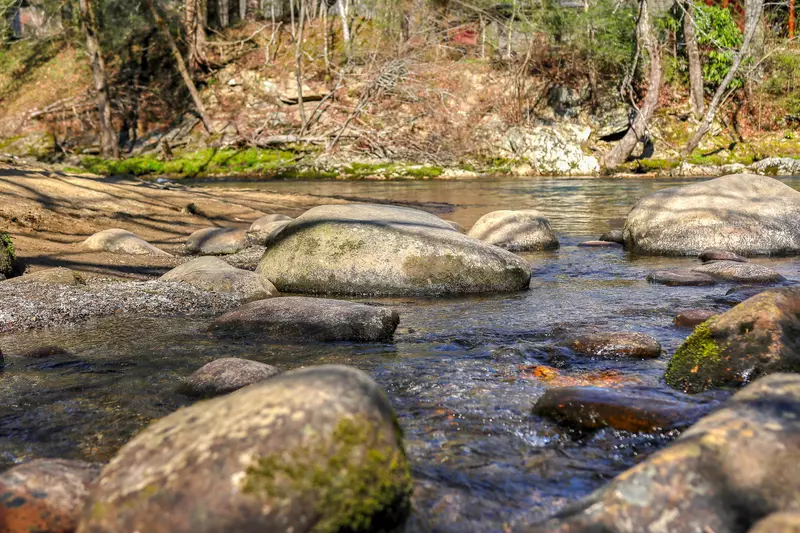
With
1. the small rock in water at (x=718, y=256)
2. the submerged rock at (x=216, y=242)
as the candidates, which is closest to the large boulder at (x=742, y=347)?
the small rock in water at (x=718, y=256)

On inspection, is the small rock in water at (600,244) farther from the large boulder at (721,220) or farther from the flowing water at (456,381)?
the flowing water at (456,381)

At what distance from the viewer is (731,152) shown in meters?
22.4

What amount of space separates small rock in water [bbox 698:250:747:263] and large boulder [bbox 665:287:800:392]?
360 cm

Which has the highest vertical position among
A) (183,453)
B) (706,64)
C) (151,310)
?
(706,64)

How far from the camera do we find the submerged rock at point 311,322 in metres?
4.31

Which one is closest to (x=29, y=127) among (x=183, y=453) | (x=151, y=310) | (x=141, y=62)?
(x=141, y=62)

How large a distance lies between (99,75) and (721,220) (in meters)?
21.5

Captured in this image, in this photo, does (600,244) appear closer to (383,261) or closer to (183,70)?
(383,261)

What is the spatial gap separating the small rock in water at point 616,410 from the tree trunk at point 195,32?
2701cm

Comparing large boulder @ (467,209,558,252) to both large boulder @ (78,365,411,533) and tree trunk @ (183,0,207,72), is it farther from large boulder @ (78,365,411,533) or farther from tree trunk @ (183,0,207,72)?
tree trunk @ (183,0,207,72)

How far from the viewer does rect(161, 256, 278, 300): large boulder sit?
5723 mm

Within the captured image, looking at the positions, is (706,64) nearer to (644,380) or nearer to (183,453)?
(644,380)

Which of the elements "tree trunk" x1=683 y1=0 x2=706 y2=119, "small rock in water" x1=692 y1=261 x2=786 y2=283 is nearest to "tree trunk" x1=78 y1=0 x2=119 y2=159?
"tree trunk" x1=683 y1=0 x2=706 y2=119

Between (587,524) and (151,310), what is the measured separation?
4.01m
